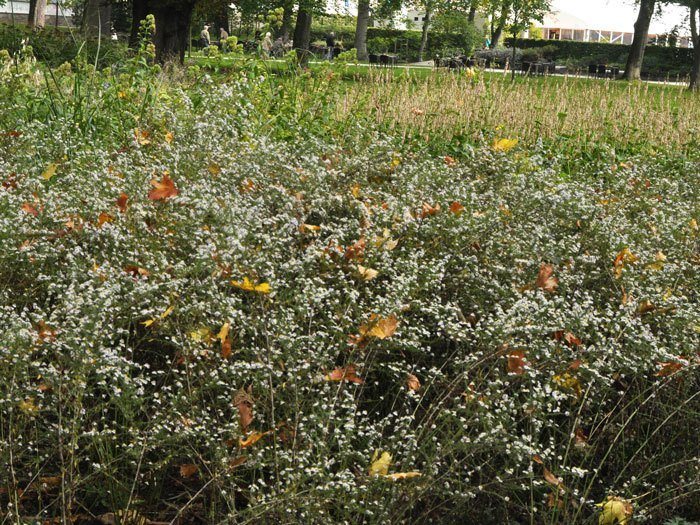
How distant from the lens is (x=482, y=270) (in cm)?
351

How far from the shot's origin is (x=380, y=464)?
2.46 meters

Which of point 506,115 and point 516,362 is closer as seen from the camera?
point 516,362

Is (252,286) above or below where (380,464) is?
above

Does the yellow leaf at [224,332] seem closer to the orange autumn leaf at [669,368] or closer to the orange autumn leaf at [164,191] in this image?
the orange autumn leaf at [164,191]

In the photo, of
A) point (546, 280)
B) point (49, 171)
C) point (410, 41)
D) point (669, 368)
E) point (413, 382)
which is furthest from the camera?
point (410, 41)

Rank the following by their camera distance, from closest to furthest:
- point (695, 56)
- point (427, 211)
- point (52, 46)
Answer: point (427, 211)
point (52, 46)
point (695, 56)

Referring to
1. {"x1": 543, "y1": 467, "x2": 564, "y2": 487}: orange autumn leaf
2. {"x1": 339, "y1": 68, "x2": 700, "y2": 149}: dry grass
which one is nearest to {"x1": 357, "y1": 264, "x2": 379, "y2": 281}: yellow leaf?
{"x1": 543, "y1": 467, "x2": 564, "y2": 487}: orange autumn leaf

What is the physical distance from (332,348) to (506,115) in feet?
21.8

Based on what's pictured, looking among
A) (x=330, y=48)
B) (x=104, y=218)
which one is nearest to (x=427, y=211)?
(x=104, y=218)

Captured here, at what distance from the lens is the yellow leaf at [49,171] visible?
15.0 feet

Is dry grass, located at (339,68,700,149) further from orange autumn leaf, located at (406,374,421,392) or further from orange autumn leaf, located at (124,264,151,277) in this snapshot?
orange autumn leaf, located at (406,374,421,392)

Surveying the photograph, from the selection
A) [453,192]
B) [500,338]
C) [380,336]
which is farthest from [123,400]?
[453,192]

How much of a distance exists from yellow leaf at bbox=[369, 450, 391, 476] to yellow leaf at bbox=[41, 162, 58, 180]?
285 cm

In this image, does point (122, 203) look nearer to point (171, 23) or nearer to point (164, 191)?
point (164, 191)
